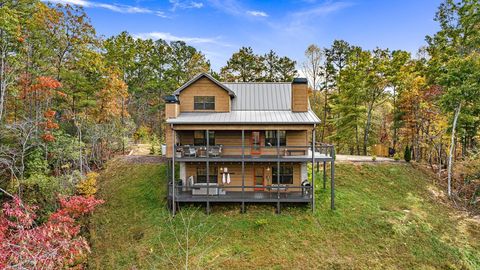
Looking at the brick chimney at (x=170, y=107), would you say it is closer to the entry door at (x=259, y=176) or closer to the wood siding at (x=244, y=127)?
the wood siding at (x=244, y=127)

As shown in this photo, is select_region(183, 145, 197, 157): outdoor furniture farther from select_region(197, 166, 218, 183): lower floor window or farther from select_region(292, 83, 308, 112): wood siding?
select_region(292, 83, 308, 112): wood siding

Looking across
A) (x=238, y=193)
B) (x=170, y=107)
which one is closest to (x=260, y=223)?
(x=238, y=193)

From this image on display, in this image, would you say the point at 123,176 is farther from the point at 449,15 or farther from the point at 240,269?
the point at 449,15

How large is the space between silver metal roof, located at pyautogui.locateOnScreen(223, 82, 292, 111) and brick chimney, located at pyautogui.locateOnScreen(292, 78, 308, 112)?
2.61ft

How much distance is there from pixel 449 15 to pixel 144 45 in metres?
34.8

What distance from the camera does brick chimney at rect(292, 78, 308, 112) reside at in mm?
18109

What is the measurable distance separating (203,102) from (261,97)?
433 cm

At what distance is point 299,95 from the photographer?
1814 centimetres

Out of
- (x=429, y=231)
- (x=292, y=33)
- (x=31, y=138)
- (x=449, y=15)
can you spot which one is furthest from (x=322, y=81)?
(x=31, y=138)

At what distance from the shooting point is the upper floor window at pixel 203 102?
18641mm

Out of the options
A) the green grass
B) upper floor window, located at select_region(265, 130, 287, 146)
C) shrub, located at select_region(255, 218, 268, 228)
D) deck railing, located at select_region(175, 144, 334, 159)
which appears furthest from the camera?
upper floor window, located at select_region(265, 130, 287, 146)

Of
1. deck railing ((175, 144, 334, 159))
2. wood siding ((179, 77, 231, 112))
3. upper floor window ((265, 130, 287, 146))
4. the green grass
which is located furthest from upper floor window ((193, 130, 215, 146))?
the green grass

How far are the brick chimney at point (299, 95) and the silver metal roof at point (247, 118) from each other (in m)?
0.39

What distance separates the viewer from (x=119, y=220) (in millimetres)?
16688
